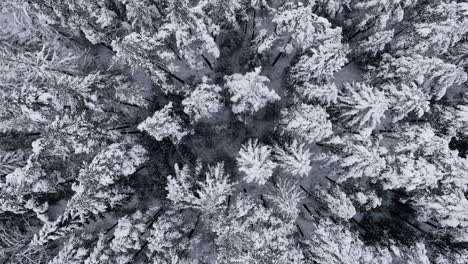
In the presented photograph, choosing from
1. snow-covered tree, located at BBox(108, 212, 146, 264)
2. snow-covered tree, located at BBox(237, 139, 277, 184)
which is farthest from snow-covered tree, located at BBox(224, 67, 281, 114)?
snow-covered tree, located at BBox(108, 212, 146, 264)

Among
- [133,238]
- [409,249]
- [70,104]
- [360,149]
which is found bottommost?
[133,238]

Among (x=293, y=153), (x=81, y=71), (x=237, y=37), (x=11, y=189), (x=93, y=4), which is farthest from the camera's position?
(x=237, y=37)

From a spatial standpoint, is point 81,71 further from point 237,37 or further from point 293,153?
point 293,153

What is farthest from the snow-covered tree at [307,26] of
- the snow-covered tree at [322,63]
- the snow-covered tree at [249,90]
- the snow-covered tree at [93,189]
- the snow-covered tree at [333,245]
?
the snow-covered tree at [93,189]

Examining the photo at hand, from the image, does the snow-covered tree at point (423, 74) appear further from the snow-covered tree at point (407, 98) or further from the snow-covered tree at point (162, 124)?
the snow-covered tree at point (162, 124)

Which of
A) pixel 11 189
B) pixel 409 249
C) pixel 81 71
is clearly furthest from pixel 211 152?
pixel 409 249

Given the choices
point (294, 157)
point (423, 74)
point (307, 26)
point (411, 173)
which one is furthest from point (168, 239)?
point (423, 74)

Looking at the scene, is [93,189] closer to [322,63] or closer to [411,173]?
[322,63]
